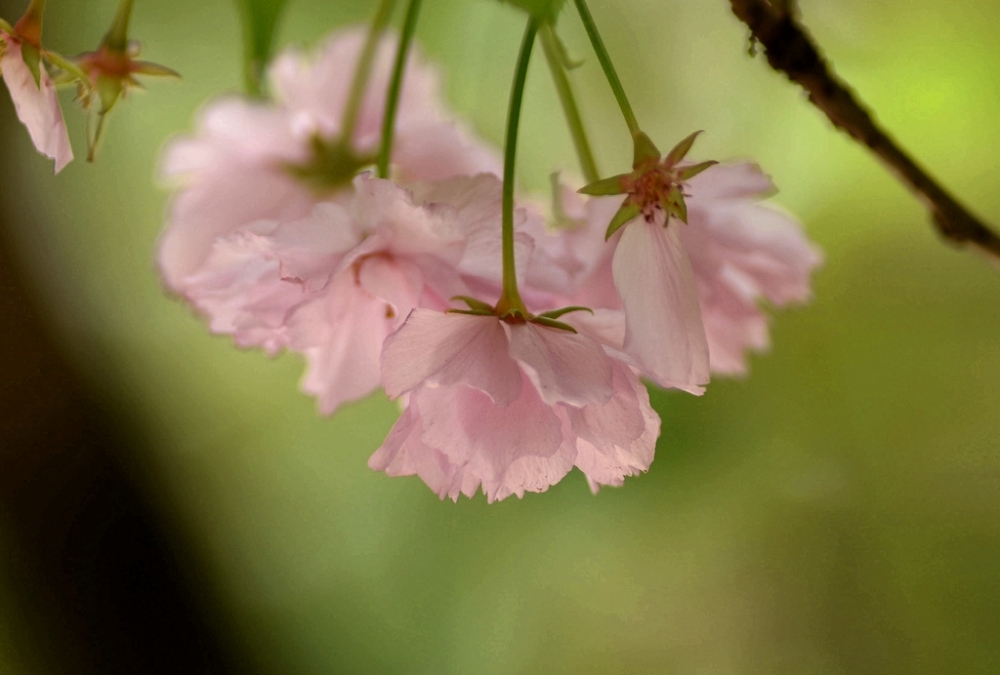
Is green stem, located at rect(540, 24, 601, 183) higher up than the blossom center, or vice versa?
green stem, located at rect(540, 24, 601, 183)

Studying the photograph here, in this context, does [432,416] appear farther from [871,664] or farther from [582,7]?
[871,664]

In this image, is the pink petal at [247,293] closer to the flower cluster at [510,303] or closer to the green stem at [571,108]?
the flower cluster at [510,303]

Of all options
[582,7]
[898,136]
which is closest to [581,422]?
[582,7]

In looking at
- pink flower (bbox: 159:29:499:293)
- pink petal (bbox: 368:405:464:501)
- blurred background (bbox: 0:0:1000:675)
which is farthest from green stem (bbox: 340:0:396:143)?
blurred background (bbox: 0:0:1000:675)

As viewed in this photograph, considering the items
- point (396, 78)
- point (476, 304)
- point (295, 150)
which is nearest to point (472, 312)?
point (476, 304)

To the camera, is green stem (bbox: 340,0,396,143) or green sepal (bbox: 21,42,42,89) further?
green stem (bbox: 340,0,396,143)

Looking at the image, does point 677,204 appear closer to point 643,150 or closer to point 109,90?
point 643,150

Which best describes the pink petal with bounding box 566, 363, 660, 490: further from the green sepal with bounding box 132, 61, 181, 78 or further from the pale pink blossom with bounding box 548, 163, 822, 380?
the green sepal with bounding box 132, 61, 181, 78
